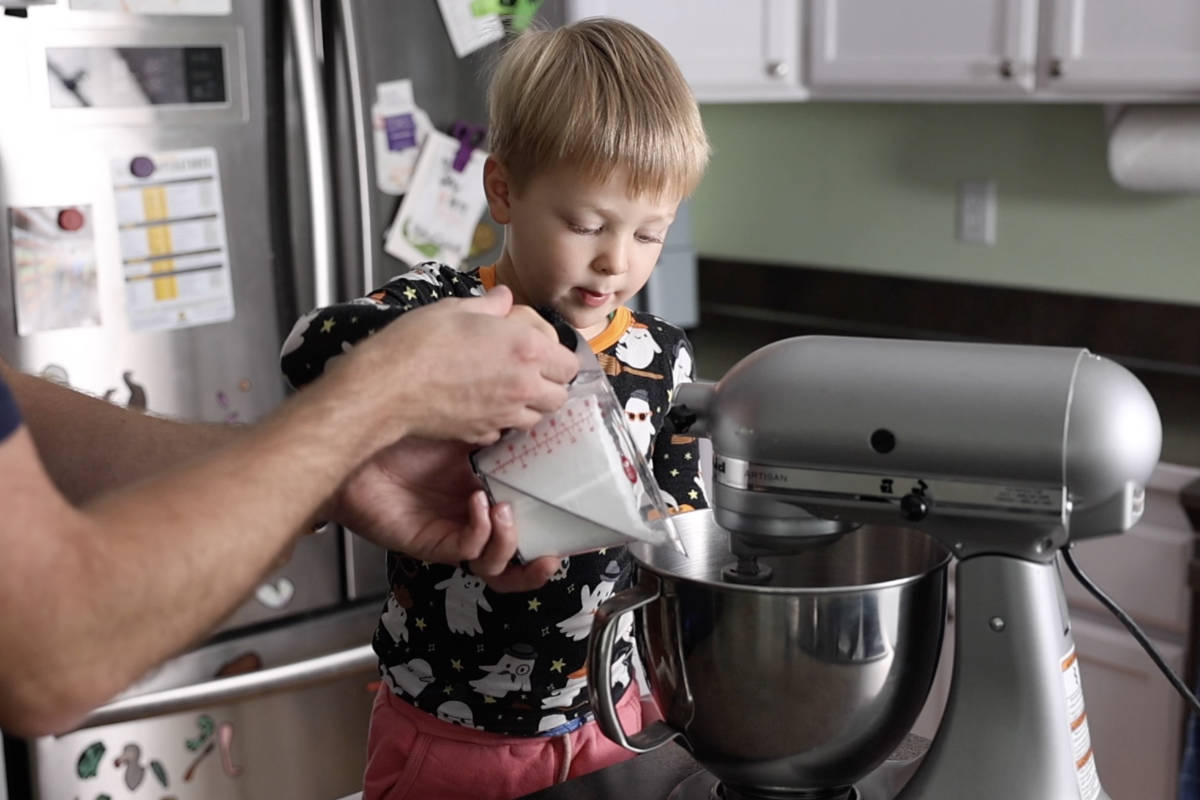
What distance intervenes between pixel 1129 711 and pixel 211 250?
1.61m

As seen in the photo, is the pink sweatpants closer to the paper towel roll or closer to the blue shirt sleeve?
the blue shirt sleeve

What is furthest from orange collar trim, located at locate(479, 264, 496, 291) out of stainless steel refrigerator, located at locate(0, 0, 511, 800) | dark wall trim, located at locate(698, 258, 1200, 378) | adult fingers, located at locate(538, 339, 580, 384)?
dark wall trim, located at locate(698, 258, 1200, 378)

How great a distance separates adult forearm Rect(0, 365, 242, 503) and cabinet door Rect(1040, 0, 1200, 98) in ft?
5.52

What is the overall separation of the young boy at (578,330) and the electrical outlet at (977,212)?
5.45 feet

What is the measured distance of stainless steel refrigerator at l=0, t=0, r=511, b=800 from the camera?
1.83m

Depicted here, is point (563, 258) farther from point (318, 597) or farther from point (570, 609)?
point (318, 597)

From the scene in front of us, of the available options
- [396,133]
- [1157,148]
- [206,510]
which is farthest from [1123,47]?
[206,510]

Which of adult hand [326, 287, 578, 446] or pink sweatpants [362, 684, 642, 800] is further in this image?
pink sweatpants [362, 684, 642, 800]

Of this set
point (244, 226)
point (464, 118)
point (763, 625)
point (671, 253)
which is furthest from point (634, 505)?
point (671, 253)

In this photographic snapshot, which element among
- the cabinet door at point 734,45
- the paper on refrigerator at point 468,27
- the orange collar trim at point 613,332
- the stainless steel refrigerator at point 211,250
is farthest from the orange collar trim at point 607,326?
the cabinet door at point 734,45

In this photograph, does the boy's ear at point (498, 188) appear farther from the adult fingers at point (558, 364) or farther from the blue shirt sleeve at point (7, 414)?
the blue shirt sleeve at point (7, 414)

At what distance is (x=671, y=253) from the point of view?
2.94 meters

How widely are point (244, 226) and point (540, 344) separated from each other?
120 centimetres

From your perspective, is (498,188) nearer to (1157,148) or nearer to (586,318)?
(586,318)
